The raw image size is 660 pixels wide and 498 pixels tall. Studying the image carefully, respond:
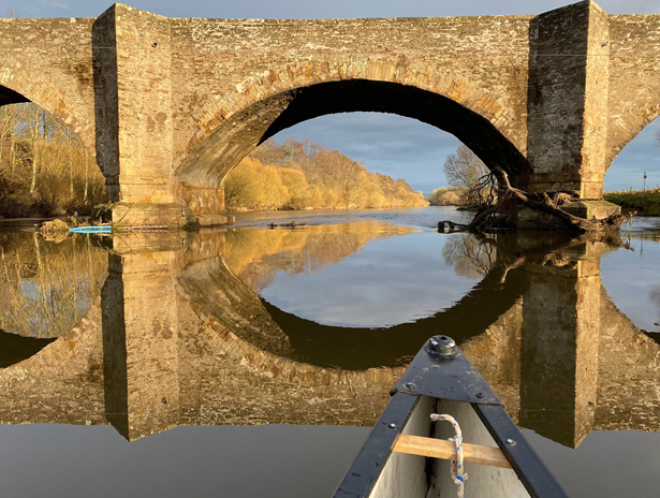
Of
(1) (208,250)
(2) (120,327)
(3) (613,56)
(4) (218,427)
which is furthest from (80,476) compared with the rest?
(3) (613,56)

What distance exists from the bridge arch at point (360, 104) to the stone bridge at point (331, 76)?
1.4 inches

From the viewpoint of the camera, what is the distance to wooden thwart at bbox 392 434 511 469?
1.28 m

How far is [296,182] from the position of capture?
4394 centimetres

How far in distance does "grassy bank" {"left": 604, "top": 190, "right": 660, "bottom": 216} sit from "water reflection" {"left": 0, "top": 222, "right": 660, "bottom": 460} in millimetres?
21952

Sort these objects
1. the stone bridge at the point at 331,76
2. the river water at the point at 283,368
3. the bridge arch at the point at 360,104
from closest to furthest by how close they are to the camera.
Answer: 1. the river water at the point at 283,368
2. the stone bridge at the point at 331,76
3. the bridge arch at the point at 360,104

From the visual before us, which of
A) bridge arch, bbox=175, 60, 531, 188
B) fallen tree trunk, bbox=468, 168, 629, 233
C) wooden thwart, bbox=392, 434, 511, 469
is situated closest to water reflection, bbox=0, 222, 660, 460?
wooden thwart, bbox=392, 434, 511, 469

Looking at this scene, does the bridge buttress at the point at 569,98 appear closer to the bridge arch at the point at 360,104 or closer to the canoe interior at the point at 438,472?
the bridge arch at the point at 360,104

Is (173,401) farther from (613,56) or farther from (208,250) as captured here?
(613,56)

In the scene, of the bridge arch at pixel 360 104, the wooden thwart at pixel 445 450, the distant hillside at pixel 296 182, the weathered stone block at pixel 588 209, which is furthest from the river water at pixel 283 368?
the distant hillside at pixel 296 182

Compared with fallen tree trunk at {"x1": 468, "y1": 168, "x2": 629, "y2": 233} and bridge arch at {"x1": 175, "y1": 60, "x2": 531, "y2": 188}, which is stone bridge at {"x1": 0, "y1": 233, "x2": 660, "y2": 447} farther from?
bridge arch at {"x1": 175, "y1": 60, "x2": 531, "y2": 188}

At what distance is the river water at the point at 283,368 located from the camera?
1771 mm

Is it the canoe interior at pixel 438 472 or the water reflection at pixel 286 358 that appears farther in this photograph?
the water reflection at pixel 286 358

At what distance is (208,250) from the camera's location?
8633 millimetres

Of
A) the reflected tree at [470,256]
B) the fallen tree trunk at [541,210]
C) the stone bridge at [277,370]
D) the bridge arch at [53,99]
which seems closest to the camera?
the stone bridge at [277,370]
